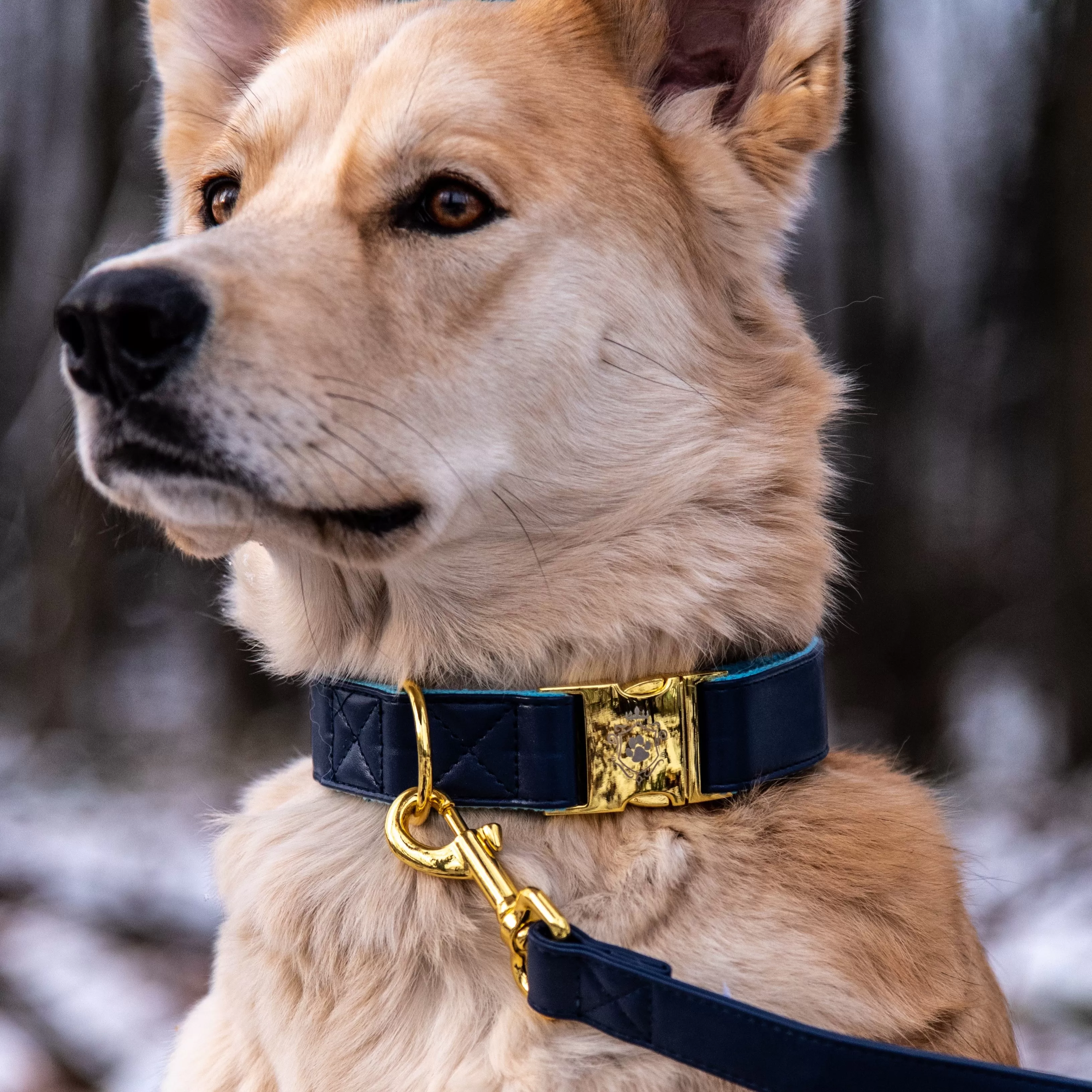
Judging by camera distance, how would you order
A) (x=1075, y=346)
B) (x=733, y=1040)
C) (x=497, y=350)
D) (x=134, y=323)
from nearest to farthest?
1. (x=733, y=1040)
2. (x=134, y=323)
3. (x=497, y=350)
4. (x=1075, y=346)

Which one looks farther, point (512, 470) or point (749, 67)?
point (749, 67)

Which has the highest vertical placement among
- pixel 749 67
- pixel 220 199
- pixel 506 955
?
pixel 749 67

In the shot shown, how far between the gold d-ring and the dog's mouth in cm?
23

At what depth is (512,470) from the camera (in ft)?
4.61

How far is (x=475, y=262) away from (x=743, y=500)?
47 cm

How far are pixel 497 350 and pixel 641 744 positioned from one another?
0.53m

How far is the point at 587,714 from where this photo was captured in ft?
4.13

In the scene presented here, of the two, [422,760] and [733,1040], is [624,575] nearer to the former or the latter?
[422,760]

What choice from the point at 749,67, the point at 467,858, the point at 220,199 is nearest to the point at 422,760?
the point at 467,858

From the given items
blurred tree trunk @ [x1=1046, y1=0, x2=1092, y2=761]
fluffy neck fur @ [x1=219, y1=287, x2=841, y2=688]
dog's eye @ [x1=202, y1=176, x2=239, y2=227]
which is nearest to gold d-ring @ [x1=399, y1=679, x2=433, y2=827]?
fluffy neck fur @ [x1=219, y1=287, x2=841, y2=688]

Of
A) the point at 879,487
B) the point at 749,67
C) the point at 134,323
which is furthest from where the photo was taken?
the point at 879,487

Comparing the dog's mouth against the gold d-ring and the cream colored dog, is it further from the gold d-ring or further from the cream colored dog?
the gold d-ring

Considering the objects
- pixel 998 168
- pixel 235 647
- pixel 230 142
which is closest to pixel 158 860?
pixel 235 647

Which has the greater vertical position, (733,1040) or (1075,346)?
(1075,346)
